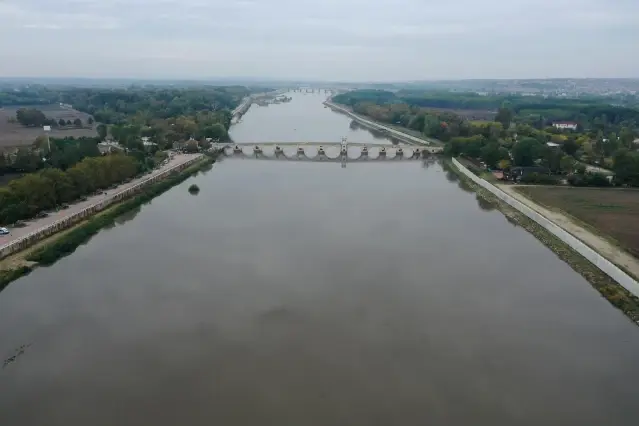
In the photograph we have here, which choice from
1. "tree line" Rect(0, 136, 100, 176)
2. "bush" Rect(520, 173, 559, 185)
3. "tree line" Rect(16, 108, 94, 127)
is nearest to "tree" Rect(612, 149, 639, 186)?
"bush" Rect(520, 173, 559, 185)

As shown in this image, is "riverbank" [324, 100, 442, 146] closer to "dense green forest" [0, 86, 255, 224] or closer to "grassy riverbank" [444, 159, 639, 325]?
"dense green forest" [0, 86, 255, 224]

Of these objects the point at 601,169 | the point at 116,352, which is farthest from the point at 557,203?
the point at 116,352

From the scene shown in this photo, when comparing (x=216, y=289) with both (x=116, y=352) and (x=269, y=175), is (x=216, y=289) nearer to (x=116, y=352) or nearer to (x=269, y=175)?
(x=116, y=352)

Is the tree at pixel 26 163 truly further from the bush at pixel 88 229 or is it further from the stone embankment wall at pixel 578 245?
the stone embankment wall at pixel 578 245

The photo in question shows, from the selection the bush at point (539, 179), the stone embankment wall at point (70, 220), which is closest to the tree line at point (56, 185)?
the stone embankment wall at point (70, 220)

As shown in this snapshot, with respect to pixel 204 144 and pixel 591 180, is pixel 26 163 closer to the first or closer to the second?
pixel 204 144
